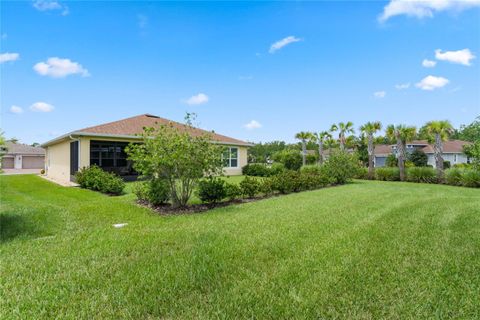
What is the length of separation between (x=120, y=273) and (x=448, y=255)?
4957mm

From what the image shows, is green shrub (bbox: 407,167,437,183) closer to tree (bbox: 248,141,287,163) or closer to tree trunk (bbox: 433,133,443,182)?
tree trunk (bbox: 433,133,443,182)

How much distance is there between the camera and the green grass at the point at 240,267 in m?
2.78

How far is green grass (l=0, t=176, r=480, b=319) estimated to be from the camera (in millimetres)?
2781

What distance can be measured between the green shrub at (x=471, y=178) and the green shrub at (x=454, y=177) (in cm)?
32

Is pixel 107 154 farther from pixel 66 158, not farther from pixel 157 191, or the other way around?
pixel 157 191

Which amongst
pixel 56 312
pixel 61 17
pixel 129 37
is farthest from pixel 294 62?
pixel 56 312

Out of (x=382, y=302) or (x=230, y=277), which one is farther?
(x=230, y=277)

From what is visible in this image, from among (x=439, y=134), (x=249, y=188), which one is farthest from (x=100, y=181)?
(x=439, y=134)

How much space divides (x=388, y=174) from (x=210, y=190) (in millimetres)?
16935

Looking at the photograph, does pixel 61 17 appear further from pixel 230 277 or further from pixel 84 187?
pixel 230 277

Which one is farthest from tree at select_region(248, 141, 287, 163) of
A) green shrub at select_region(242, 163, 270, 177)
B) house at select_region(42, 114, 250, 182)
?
house at select_region(42, 114, 250, 182)

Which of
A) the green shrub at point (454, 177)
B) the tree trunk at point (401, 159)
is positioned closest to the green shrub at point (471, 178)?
the green shrub at point (454, 177)

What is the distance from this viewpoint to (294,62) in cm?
1592

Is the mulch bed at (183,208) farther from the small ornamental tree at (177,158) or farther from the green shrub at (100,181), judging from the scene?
the green shrub at (100,181)
